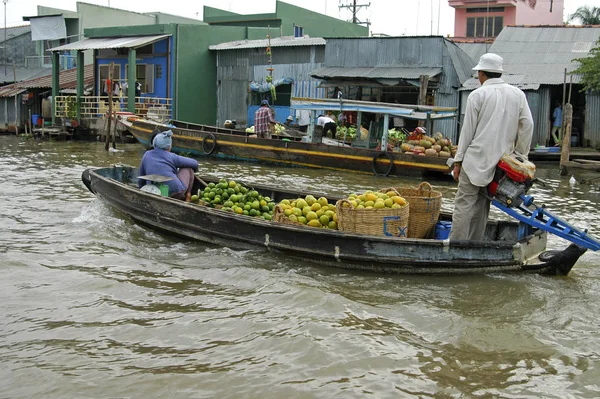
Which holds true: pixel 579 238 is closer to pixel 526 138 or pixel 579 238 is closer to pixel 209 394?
pixel 526 138

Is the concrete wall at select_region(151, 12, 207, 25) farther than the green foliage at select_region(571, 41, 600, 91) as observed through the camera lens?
Yes

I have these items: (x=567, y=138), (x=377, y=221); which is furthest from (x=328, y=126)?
(x=377, y=221)

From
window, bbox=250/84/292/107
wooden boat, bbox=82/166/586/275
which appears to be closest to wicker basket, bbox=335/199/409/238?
wooden boat, bbox=82/166/586/275

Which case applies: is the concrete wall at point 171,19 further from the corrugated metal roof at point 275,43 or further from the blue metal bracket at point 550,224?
the blue metal bracket at point 550,224

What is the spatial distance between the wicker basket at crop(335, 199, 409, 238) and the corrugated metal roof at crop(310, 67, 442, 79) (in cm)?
1446

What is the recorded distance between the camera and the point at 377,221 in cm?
707

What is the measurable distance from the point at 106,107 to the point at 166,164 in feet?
65.7

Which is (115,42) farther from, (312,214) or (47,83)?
(312,214)

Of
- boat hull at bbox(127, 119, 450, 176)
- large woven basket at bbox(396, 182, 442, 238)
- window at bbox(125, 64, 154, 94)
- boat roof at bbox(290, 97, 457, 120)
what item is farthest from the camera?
window at bbox(125, 64, 154, 94)

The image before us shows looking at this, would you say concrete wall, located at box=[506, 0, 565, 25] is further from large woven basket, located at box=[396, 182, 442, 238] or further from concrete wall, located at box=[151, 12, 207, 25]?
large woven basket, located at box=[396, 182, 442, 238]

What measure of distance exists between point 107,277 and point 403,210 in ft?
10.4

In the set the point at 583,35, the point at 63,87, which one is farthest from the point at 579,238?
the point at 63,87

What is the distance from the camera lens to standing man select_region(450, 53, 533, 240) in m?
6.53

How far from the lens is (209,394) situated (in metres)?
4.50
